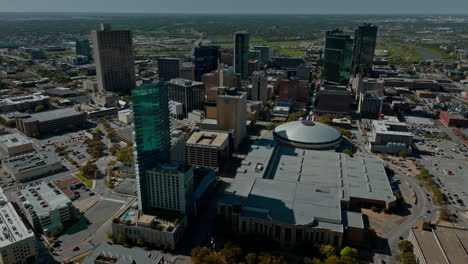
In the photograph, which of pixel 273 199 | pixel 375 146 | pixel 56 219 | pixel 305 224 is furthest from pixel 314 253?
pixel 375 146

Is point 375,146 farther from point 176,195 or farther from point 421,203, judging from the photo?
point 176,195

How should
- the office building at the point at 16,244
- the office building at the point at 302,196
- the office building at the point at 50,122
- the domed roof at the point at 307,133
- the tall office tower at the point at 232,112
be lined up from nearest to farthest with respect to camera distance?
the office building at the point at 16,244, the office building at the point at 302,196, the tall office tower at the point at 232,112, the domed roof at the point at 307,133, the office building at the point at 50,122

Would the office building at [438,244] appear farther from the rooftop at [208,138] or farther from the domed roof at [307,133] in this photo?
the rooftop at [208,138]

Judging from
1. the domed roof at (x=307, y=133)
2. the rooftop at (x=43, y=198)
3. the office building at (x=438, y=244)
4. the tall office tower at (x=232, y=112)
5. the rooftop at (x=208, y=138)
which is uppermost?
the tall office tower at (x=232, y=112)

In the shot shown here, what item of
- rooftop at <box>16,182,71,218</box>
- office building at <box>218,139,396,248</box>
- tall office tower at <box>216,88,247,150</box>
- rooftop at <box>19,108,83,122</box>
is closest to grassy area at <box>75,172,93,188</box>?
rooftop at <box>16,182,71,218</box>

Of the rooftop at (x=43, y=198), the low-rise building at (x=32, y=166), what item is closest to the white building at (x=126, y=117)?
the low-rise building at (x=32, y=166)

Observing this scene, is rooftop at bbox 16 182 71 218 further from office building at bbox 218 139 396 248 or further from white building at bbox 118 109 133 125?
white building at bbox 118 109 133 125

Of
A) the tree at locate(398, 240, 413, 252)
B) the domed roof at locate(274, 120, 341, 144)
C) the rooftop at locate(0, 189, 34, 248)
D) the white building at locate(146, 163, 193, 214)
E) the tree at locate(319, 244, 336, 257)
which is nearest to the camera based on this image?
the rooftop at locate(0, 189, 34, 248)
